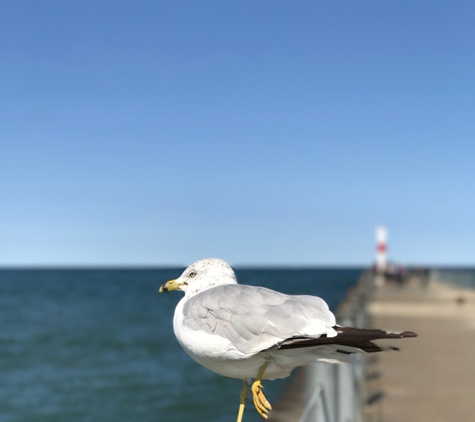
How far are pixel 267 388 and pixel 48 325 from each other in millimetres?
23755

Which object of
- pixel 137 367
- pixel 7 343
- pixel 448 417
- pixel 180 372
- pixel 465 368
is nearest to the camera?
pixel 448 417

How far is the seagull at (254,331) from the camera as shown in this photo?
1.25m

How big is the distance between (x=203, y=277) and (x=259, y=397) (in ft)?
1.01

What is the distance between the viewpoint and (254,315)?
4.37 ft

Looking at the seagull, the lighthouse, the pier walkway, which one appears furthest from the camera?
the lighthouse

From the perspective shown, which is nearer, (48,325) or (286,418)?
(286,418)

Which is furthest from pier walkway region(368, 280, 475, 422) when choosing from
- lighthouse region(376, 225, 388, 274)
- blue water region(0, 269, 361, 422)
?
lighthouse region(376, 225, 388, 274)

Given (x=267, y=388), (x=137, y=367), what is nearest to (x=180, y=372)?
(x=137, y=367)

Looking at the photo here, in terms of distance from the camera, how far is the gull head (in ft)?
4.74

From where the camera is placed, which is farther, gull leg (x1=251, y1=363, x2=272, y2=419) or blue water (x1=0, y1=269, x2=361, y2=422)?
blue water (x1=0, y1=269, x2=361, y2=422)

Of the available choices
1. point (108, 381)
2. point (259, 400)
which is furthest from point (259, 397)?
point (108, 381)

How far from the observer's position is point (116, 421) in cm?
1362

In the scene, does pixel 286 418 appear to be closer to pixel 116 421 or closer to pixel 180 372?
pixel 116 421

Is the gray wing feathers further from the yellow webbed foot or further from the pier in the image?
the pier
